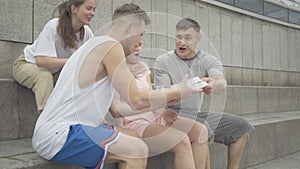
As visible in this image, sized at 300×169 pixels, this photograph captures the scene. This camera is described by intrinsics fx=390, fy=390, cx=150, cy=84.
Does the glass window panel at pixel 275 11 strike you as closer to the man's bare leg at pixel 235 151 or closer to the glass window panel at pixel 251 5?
the glass window panel at pixel 251 5

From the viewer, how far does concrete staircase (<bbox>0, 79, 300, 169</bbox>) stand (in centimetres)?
245

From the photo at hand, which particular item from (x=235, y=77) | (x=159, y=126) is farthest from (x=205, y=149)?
(x=235, y=77)

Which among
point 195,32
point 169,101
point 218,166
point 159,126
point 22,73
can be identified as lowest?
point 218,166

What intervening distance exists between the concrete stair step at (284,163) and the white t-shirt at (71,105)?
2.72 m

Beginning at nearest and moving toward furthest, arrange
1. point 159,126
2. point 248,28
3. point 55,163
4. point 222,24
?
point 55,163
point 159,126
point 222,24
point 248,28

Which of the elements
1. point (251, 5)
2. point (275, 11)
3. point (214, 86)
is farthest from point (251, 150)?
point (275, 11)

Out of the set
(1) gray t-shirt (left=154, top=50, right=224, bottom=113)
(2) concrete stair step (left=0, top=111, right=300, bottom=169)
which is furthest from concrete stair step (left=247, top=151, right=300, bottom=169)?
(1) gray t-shirt (left=154, top=50, right=224, bottom=113)

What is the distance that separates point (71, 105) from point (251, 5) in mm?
5694

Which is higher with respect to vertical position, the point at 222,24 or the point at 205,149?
the point at 222,24

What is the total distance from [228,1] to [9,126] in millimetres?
4546

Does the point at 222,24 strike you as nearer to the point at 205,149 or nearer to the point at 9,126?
the point at 205,149

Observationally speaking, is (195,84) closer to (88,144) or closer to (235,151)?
(88,144)

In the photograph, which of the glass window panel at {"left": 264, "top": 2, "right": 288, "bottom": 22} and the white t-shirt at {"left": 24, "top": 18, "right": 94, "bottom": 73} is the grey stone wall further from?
the white t-shirt at {"left": 24, "top": 18, "right": 94, "bottom": 73}

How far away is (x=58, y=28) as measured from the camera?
2.91 meters
